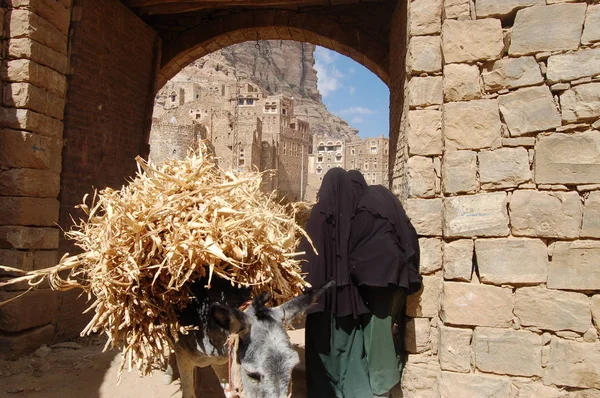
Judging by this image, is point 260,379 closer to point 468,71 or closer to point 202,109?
point 468,71

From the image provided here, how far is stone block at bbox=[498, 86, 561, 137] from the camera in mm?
3021

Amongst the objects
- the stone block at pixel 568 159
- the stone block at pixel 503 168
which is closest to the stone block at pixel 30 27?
the stone block at pixel 503 168

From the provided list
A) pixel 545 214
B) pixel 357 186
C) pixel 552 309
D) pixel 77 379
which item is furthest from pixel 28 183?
pixel 552 309

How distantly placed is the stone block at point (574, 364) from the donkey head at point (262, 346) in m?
1.89

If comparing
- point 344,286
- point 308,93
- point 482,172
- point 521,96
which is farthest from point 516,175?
point 308,93

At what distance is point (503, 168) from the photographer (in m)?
3.10

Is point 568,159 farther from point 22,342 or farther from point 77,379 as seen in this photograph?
point 22,342

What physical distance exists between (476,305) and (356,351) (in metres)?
0.98

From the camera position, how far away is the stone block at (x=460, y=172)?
3188mm

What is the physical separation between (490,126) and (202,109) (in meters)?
38.2

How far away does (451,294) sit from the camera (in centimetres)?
321

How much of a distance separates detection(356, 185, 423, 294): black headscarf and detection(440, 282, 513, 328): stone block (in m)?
0.29

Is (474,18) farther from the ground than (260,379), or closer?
farther from the ground

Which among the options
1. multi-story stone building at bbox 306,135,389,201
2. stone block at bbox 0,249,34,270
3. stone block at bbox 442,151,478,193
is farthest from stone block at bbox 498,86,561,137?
multi-story stone building at bbox 306,135,389,201
